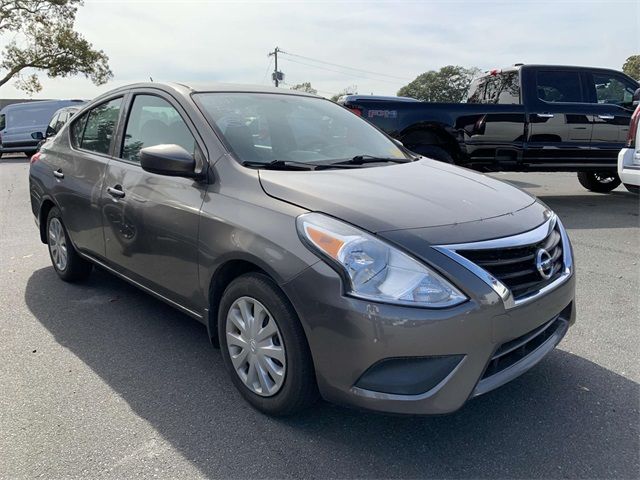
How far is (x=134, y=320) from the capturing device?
153 inches

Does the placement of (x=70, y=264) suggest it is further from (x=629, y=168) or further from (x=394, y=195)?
(x=629, y=168)

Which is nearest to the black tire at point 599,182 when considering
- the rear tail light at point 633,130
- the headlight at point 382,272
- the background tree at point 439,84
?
the rear tail light at point 633,130

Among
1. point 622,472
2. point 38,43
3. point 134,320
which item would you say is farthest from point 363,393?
point 38,43

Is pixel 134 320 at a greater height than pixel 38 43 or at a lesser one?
lesser

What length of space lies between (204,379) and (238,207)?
1.04 metres

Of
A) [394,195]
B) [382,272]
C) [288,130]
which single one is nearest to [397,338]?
[382,272]

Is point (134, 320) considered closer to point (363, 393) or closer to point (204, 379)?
point (204, 379)

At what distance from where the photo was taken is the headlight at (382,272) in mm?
2166

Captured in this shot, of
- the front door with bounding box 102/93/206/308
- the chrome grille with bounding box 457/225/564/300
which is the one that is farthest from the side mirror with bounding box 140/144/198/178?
the chrome grille with bounding box 457/225/564/300

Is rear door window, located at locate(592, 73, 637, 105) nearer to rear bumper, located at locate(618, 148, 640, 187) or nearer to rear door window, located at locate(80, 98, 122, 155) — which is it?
rear bumper, located at locate(618, 148, 640, 187)

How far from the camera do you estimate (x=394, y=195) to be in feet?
8.66

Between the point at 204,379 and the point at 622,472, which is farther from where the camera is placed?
the point at 204,379

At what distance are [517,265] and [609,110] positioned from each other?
7.06 metres

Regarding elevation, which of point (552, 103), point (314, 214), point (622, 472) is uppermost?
point (552, 103)
